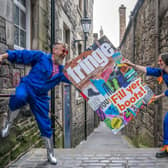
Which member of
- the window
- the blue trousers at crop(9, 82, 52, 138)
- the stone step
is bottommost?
the stone step

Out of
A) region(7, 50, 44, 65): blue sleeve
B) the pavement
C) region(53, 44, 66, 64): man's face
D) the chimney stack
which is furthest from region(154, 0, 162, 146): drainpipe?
the chimney stack

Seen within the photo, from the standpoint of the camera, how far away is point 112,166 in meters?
3.54

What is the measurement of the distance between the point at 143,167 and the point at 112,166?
1.36 feet

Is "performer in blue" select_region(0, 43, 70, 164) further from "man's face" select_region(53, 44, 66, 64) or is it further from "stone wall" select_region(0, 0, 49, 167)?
"stone wall" select_region(0, 0, 49, 167)

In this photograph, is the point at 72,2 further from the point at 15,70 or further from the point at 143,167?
the point at 143,167

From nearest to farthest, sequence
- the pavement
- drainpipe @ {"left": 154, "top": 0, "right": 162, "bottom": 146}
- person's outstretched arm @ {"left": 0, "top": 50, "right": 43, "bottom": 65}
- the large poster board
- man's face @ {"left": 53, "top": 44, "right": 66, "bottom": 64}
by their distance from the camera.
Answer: person's outstretched arm @ {"left": 0, "top": 50, "right": 43, "bottom": 65}
man's face @ {"left": 53, "top": 44, "right": 66, "bottom": 64}
the pavement
the large poster board
drainpipe @ {"left": 154, "top": 0, "right": 162, "bottom": 146}

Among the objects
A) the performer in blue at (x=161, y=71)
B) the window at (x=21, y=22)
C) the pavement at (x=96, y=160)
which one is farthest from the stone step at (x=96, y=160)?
the window at (x=21, y=22)

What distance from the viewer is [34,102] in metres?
3.36

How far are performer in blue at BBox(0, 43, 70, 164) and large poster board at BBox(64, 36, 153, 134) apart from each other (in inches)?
14.1

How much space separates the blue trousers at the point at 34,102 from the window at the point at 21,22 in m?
1.12

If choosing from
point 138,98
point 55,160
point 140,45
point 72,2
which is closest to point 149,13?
point 140,45

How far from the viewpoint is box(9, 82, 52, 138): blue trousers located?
318cm

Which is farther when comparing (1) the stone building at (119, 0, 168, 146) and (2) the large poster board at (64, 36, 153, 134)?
(1) the stone building at (119, 0, 168, 146)

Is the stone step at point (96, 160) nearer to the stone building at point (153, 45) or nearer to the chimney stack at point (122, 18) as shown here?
the stone building at point (153, 45)
